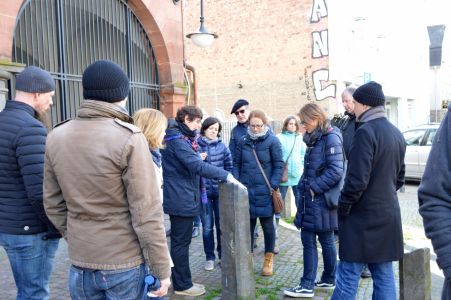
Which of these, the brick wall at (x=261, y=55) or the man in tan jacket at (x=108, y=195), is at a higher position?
the brick wall at (x=261, y=55)

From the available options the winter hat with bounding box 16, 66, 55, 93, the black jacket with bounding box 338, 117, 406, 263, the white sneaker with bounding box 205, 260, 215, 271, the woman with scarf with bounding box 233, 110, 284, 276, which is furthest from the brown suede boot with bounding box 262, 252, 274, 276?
the winter hat with bounding box 16, 66, 55, 93

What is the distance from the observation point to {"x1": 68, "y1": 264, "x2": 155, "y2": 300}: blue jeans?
2.35m

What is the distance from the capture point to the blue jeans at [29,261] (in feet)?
9.78

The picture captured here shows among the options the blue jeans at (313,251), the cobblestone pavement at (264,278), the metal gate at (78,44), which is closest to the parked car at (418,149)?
the cobblestone pavement at (264,278)

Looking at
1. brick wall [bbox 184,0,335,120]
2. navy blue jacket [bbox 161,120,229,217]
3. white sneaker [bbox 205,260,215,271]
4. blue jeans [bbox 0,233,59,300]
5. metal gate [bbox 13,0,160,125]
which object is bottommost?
white sneaker [bbox 205,260,215,271]

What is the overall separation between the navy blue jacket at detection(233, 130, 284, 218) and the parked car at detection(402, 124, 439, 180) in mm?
8632

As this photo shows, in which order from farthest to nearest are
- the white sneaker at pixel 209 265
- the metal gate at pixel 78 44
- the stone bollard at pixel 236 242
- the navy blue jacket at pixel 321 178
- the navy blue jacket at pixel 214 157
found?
the metal gate at pixel 78 44 → the navy blue jacket at pixel 214 157 → the white sneaker at pixel 209 265 → the navy blue jacket at pixel 321 178 → the stone bollard at pixel 236 242

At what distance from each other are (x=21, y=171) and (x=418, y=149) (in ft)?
38.7

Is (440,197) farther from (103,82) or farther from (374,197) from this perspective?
(103,82)

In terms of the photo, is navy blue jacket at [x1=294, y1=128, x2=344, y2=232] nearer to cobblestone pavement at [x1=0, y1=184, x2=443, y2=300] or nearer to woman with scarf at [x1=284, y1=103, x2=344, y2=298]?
woman with scarf at [x1=284, y1=103, x2=344, y2=298]

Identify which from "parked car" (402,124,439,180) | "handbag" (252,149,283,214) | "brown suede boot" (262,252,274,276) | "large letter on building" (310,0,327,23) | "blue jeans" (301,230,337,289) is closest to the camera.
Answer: "blue jeans" (301,230,337,289)

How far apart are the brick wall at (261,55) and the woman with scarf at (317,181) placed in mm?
14782

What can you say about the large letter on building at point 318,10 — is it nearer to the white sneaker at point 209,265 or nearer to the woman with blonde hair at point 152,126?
the white sneaker at point 209,265

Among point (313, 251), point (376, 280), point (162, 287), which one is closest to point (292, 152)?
point (313, 251)
